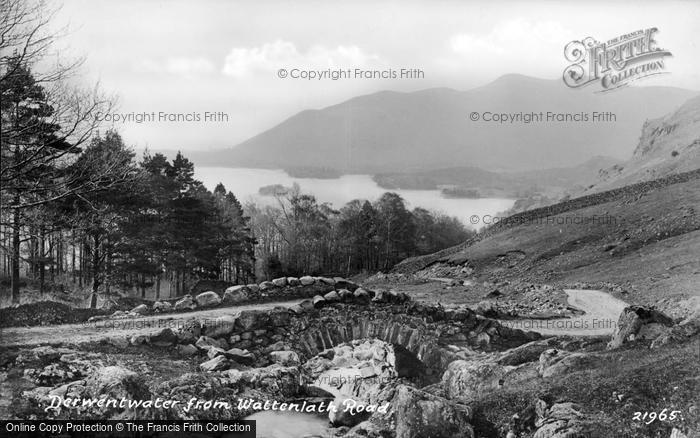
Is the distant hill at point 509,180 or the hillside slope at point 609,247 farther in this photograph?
the distant hill at point 509,180

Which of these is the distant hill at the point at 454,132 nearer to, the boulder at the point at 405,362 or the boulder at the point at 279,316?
the boulder at the point at 279,316

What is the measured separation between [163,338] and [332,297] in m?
1.80

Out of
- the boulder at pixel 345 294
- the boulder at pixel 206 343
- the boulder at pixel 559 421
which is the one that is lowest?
the boulder at pixel 559 421

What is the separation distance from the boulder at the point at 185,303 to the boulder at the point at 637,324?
438 centimetres

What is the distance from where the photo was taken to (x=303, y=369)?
582 cm

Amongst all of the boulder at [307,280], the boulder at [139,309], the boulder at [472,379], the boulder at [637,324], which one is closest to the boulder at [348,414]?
the boulder at [472,379]

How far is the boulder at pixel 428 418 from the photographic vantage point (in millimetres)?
4816

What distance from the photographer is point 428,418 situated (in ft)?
15.8

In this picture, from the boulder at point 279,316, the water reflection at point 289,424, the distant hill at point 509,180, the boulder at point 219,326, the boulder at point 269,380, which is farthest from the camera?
the distant hill at point 509,180

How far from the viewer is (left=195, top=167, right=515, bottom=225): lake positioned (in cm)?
583

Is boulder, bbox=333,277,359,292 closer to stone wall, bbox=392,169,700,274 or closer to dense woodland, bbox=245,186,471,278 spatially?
dense woodland, bbox=245,186,471,278

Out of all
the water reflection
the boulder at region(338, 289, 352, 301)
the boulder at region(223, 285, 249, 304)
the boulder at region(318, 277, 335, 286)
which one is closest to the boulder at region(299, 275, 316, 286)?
the boulder at region(318, 277, 335, 286)

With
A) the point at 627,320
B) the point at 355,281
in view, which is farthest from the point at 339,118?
the point at 627,320

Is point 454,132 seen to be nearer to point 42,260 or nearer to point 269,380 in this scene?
point 269,380
